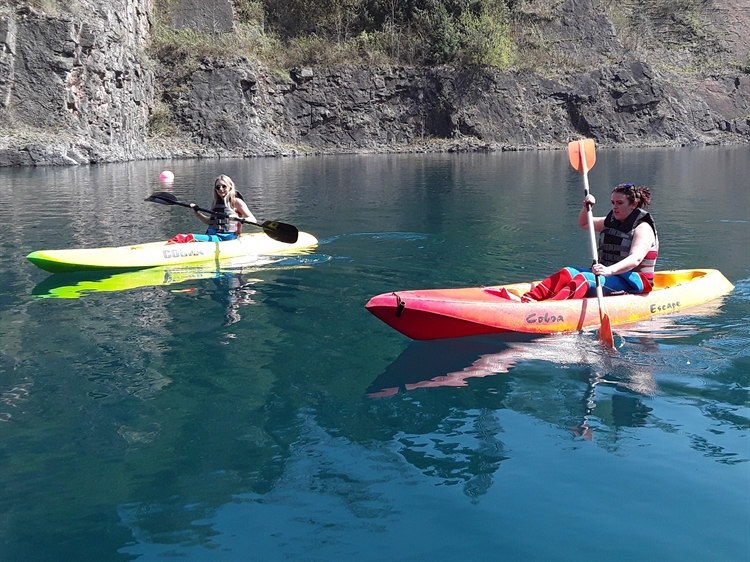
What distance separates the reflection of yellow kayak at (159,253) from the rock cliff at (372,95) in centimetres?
2060

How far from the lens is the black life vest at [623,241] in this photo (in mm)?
7164

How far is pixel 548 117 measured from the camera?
46062 mm

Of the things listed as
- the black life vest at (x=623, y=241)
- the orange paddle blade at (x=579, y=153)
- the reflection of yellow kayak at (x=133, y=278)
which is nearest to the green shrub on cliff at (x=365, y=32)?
the reflection of yellow kayak at (x=133, y=278)

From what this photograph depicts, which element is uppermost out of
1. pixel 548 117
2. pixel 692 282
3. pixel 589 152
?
pixel 548 117

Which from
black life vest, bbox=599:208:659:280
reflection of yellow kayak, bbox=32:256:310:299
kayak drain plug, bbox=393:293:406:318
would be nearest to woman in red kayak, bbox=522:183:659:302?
black life vest, bbox=599:208:659:280

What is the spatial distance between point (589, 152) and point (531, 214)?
23.0 ft

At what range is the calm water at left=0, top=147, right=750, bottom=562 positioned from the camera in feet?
12.1

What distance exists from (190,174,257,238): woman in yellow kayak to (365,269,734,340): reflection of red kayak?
4996 millimetres

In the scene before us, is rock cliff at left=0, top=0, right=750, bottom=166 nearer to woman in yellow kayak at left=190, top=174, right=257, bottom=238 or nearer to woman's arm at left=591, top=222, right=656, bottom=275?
woman in yellow kayak at left=190, top=174, right=257, bottom=238

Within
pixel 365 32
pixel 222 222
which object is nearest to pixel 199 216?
pixel 222 222

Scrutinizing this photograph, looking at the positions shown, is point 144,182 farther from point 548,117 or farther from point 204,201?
point 548,117

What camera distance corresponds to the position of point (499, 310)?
657 centimetres

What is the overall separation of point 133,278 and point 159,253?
667 millimetres

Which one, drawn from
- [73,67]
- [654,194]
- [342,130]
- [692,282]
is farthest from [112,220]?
[342,130]
